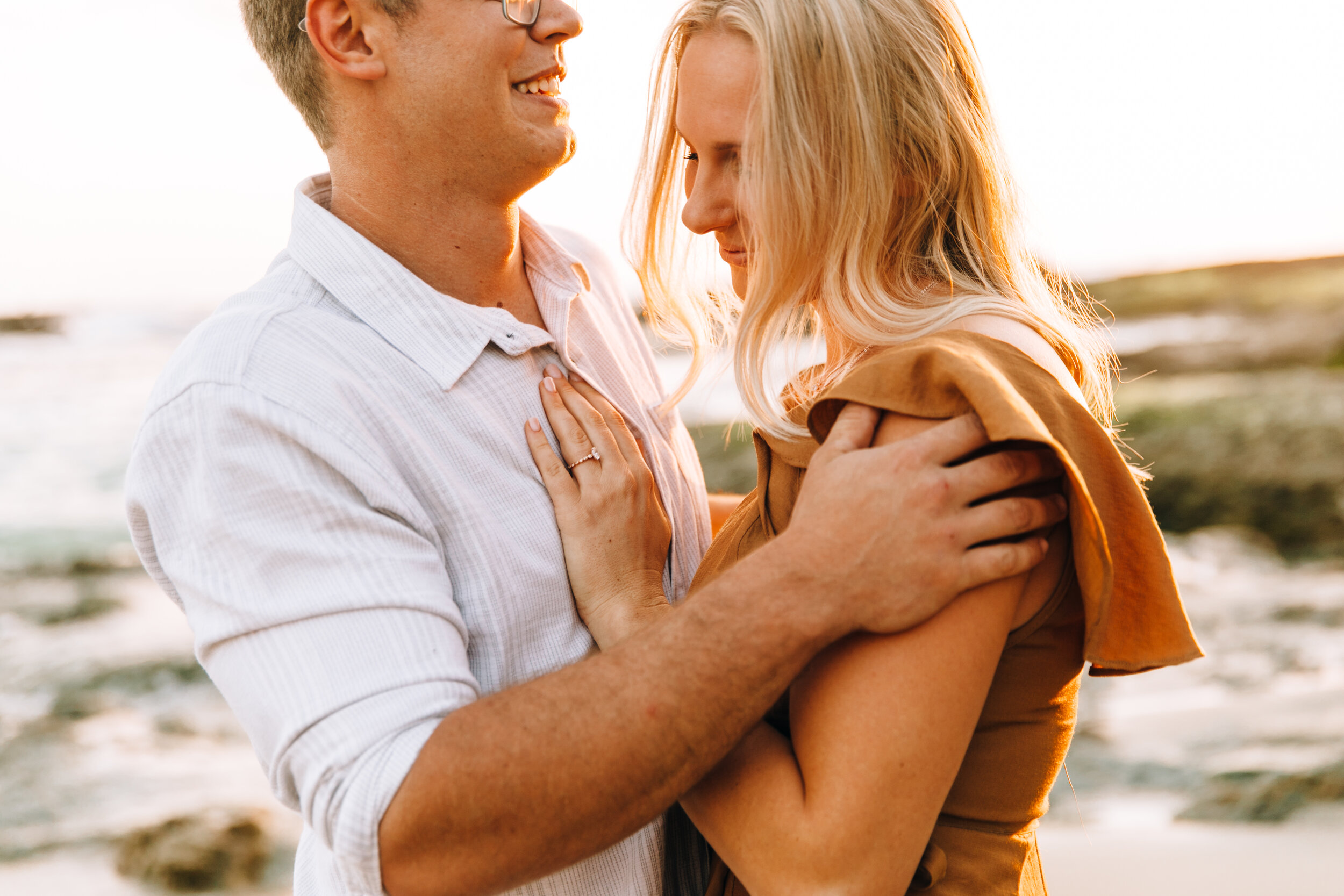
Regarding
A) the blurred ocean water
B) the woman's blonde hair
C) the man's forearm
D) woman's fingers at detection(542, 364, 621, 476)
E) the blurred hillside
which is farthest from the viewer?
the blurred hillside

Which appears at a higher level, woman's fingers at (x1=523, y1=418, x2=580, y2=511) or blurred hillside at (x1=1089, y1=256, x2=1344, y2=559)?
woman's fingers at (x1=523, y1=418, x2=580, y2=511)

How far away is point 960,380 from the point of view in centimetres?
102

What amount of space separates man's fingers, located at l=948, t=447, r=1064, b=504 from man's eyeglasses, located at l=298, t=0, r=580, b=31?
975mm

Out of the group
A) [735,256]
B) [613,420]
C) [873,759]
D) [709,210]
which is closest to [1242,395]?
[735,256]

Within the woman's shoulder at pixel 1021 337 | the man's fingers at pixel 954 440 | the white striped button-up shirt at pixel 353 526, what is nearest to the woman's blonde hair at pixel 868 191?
the woman's shoulder at pixel 1021 337

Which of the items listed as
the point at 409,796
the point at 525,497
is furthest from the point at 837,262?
the point at 409,796

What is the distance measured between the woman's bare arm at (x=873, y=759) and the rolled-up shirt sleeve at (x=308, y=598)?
1.20 ft

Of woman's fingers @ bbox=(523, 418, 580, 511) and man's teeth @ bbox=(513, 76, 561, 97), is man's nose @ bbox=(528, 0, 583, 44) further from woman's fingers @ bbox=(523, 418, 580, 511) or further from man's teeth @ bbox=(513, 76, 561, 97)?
woman's fingers @ bbox=(523, 418, 580, 511)

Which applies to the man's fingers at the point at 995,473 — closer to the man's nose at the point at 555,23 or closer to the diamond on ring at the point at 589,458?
the diamond on ring at the point at 589,458

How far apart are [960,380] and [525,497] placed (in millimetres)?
612

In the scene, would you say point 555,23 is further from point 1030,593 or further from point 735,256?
point 1030,593

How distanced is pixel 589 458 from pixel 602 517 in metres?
0.09

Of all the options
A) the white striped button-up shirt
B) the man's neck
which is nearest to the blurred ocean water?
the man's neck

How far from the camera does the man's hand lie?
1.03 meters
